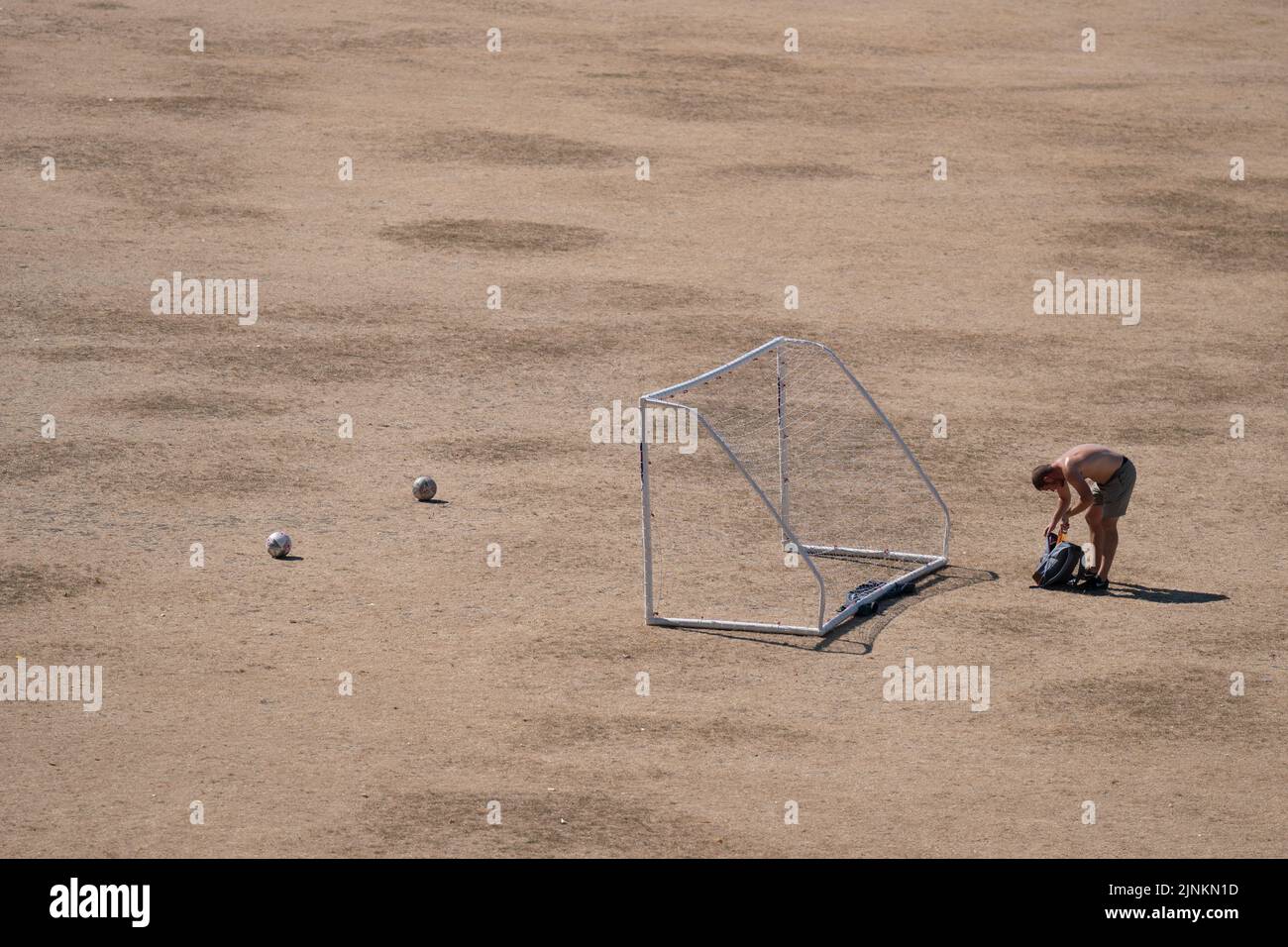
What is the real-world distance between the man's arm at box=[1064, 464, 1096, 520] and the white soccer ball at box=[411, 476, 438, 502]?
5425 millimetres

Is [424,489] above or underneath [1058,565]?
above

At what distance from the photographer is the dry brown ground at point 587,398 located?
11.1 m

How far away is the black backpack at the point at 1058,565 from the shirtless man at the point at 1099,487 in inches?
4.9

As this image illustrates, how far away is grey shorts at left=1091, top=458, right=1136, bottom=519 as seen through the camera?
1412 cm

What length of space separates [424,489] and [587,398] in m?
3.11

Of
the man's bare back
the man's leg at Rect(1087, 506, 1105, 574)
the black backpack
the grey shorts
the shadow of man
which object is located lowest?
the shadow of man

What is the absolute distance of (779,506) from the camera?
1584cm

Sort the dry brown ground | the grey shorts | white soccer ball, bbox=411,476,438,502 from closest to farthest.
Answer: the dry brown ground < the grey shorts < white soccer ball, bbox=411,476,438,502

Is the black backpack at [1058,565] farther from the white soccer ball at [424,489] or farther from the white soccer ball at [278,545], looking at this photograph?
the white soccer ball at [278,545]

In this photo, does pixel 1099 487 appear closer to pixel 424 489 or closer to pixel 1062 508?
pixel 1062 508

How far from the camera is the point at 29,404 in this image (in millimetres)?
17703

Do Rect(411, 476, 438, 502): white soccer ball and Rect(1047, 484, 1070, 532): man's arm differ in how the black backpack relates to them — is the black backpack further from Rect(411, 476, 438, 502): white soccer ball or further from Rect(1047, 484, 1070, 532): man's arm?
Rect(411, 476, 438, 502): white soccer ball

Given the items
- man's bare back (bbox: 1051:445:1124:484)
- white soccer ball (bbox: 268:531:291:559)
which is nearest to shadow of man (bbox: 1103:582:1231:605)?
man's bare back (bbox: 1051:445:1124:484)

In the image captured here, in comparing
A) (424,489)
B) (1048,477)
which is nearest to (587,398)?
(424,489)
